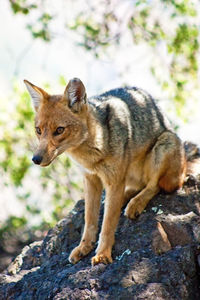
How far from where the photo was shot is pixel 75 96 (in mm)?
5801

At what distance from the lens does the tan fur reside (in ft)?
18.4

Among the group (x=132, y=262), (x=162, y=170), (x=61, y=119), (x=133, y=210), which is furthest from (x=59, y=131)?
(x=132, y=262)

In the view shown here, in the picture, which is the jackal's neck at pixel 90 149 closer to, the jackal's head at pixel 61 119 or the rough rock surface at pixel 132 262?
the jackal's head at pixel 61 119

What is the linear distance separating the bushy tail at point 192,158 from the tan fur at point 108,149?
426 mm

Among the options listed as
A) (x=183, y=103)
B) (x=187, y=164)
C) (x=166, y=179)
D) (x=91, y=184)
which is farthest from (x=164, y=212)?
(x=183, y=103)

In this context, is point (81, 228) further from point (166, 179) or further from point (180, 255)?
point (180, 255)

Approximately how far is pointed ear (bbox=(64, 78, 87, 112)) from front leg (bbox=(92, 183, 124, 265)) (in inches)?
43.3

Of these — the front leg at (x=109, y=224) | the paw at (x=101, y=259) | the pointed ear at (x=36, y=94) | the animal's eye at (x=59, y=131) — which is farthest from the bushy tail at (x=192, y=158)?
the pointed ear at (x=36, y=94)

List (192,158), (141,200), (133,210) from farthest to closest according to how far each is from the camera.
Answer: (192,158) → (141,200) → (133,210)

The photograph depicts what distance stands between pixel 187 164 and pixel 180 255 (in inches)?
109

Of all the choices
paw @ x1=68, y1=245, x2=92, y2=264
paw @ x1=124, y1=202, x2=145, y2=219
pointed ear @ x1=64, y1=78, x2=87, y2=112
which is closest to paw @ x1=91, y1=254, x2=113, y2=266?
paw @ x1=68, y1=245, x2=92, y2=264

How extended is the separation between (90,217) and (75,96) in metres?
1.58

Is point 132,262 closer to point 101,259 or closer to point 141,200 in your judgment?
point 101,259

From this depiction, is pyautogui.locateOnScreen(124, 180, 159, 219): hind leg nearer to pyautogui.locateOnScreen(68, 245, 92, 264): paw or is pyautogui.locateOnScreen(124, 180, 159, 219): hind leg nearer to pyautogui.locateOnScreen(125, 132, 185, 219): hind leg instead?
pyautogui.locateOnScreen(125, 132, 185, 219): hind leg
